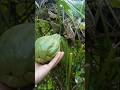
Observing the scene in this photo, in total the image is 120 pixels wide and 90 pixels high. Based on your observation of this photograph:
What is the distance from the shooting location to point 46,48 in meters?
1.03

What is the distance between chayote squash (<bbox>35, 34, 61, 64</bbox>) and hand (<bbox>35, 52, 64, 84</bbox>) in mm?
20

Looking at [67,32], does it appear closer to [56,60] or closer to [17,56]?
[56,60]

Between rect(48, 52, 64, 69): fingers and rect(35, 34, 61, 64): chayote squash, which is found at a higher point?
rect(35, 34, 61, 64): chayote squash

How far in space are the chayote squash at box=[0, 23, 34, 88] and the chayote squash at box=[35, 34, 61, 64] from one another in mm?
33

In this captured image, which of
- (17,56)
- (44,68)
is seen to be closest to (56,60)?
(44,68)

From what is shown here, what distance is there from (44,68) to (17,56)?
13 cm

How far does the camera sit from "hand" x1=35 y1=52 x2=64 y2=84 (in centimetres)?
103

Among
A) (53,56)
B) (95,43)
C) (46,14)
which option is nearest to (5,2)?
(46,14)

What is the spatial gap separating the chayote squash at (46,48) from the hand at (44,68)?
2cm

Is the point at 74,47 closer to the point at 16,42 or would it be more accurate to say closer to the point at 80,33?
the point at 80,33

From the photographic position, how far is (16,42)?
1005mm

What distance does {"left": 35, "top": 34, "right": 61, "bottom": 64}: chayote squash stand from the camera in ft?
3.37

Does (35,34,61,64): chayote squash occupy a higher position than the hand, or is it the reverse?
(35,34,61,64): chayote squash

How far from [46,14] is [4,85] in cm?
36
